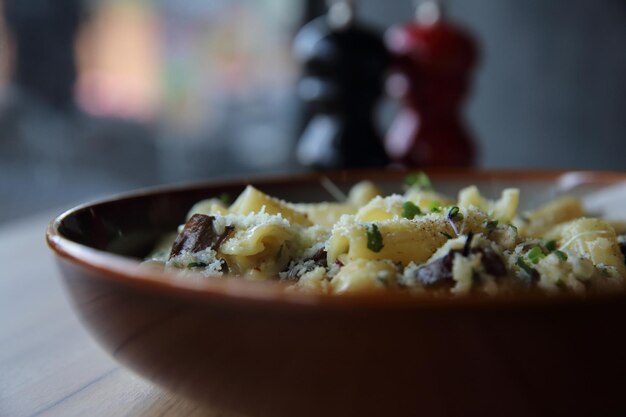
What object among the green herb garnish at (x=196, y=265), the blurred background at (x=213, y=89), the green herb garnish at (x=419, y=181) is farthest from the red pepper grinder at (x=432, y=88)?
the green herb garnish at (x=196, y=265)

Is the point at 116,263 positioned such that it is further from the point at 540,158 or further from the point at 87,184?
the point at 87,184

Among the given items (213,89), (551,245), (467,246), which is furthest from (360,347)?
(213,89)

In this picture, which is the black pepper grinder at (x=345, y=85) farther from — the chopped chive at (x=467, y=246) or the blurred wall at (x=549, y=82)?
the chopped chive at (x=467, y=246)

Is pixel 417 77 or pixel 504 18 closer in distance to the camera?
pixel 417 77

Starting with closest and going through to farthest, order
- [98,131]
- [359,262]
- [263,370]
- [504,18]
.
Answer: [263,370] → [359,262] → [504,18] → [98,131]

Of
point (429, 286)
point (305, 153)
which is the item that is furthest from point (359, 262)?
point (305, 153)

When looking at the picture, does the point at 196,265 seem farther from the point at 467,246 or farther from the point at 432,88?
the point at 432,88
